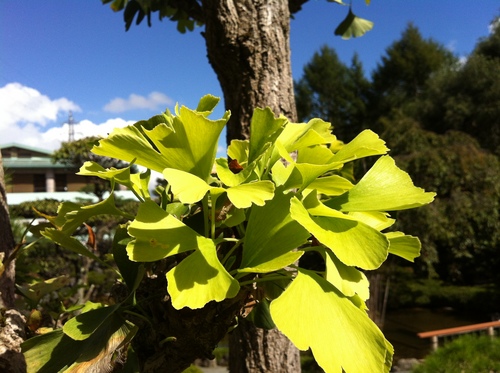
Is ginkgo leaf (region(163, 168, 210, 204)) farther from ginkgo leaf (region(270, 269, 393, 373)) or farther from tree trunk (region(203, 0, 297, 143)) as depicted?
tree trunk (region(203, 0, 297, 143))

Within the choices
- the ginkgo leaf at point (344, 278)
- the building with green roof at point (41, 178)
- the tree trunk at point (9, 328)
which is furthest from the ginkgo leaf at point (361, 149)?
the building with green roof at point (41, 178)

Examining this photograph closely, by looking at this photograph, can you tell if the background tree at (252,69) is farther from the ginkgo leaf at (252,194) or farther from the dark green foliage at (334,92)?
the dark green foliage at (334,92)

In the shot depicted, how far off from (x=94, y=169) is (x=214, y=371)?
16.5 feet

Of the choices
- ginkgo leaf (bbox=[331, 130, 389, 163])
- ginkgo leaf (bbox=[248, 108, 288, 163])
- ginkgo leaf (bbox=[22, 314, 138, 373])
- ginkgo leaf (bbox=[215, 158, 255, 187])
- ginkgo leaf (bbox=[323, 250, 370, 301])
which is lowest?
ginkgo leaf (bbox=[22, 314, 138, 373])

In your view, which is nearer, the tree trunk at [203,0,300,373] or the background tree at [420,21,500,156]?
the tree trunk at [203,0,300,373]

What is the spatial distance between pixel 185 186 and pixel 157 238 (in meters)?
0.06

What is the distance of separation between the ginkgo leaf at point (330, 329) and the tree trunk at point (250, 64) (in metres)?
0.79

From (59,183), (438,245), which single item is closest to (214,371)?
(438,245)

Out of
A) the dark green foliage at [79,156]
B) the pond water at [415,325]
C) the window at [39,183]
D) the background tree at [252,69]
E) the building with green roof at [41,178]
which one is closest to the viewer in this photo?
the background tree at [252,69]

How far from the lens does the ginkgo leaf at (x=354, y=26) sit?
1861 millimetres

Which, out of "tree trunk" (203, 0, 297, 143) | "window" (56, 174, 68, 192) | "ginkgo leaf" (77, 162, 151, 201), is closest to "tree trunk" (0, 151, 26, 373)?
"ginkgo leaf" (77, 162, 151, 201)

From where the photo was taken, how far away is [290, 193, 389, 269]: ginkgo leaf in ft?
1.18

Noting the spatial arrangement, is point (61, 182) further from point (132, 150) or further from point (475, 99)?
point (132, 150)

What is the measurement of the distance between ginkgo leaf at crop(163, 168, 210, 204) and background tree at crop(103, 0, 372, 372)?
2.70 feet
